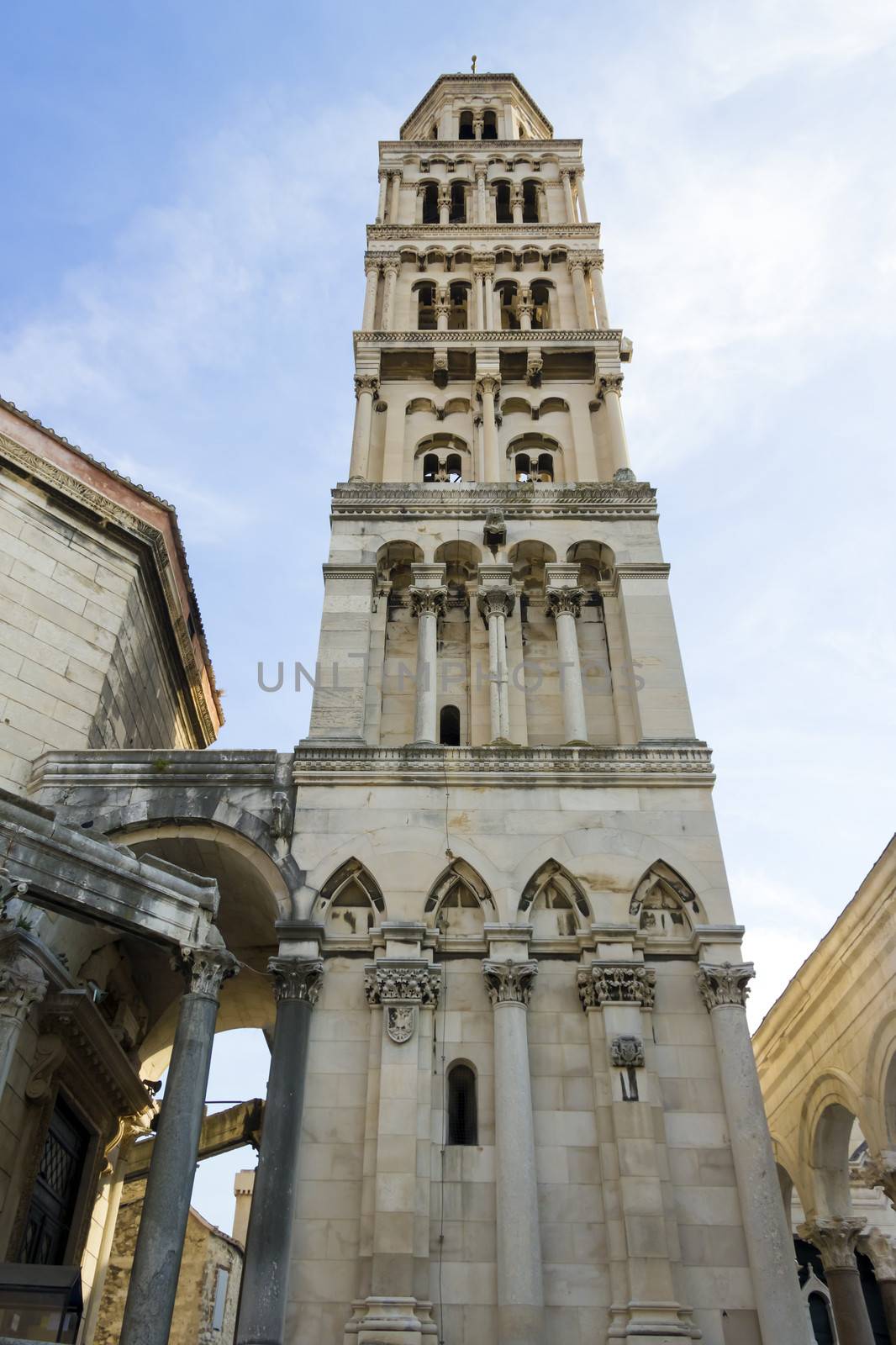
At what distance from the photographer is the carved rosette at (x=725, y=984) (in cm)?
1579

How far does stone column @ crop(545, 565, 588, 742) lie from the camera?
19891 mm

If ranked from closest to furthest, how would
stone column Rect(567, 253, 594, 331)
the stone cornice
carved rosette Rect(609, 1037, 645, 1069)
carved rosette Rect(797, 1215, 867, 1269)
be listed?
carved rosette Rect(609, 1037, 645, 1069), the stone cornice, carved rosette Rect(797, 1215, 867, 1269), stone column Rect(567, 253, 594, 331)

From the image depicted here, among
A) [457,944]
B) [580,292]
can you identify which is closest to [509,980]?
[457,944]

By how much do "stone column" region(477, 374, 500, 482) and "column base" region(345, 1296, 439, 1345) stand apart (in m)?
16.6

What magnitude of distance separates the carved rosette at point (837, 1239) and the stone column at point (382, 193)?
29230 millimetres

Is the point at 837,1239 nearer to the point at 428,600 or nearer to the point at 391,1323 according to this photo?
the point at 391,1323

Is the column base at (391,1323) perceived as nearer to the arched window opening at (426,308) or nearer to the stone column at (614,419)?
the stone column at (614,419)

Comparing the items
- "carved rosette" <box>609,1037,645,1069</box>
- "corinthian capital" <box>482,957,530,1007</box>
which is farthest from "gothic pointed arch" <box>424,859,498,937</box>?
"carved rosette" <box>609,1037,645,1069</box>

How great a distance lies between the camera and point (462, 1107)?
50.8 ft

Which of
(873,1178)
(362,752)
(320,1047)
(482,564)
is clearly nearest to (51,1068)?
(320,1047)

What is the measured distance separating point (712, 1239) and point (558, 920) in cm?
487

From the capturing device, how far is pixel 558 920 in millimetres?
17000

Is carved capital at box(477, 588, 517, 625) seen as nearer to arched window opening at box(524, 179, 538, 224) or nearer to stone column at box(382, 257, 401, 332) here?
stone column at box(382, 257, 401, 332)

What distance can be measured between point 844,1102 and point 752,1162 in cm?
737
